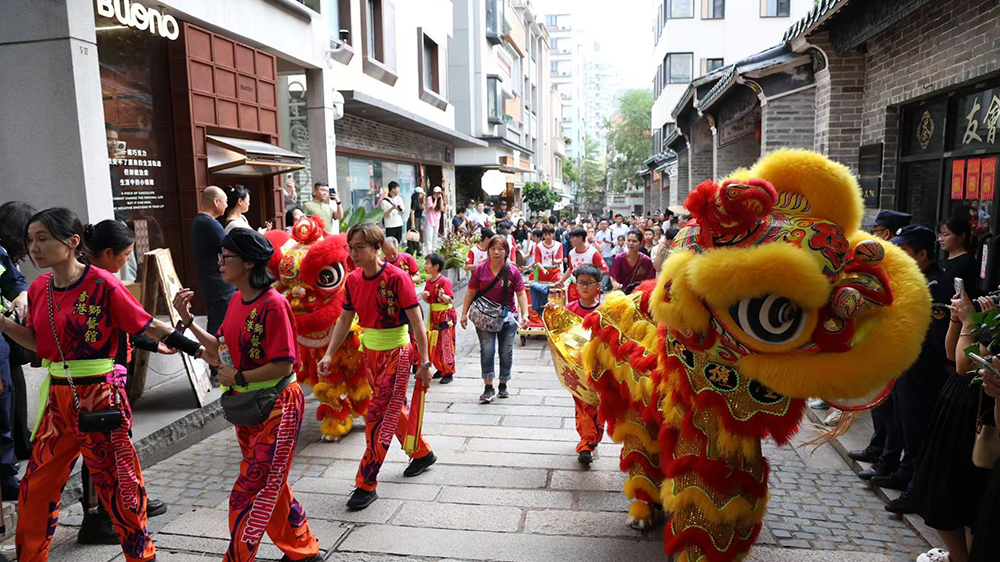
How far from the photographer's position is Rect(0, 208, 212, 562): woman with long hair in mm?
3295

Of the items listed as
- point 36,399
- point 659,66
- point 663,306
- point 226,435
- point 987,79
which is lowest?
point 226,435

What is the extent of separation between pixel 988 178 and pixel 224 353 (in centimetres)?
662

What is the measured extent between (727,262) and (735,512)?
45.7 inches

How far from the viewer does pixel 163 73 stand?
27.6 ft

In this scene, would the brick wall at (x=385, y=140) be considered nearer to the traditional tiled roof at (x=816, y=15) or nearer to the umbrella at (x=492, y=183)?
the umbrella at (x=492, y=183)

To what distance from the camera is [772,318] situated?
273 cm

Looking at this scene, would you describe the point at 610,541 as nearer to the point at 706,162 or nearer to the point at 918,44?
the point at 918,44

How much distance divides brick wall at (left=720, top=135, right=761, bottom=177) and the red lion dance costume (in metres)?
11.5

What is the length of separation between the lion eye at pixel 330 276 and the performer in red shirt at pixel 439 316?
5.33ft

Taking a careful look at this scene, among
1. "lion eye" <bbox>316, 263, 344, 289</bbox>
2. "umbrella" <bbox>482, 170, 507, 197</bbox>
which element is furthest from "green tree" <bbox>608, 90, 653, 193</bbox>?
"lion eye" <bbox>316, 263, 344, 289</bbox>

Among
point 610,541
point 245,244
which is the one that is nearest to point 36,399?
point 245,244

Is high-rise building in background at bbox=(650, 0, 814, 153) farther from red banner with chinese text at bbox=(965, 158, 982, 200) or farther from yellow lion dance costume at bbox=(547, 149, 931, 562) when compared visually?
yellow lion dance costume at bbox=(547, 149, 931, 562)

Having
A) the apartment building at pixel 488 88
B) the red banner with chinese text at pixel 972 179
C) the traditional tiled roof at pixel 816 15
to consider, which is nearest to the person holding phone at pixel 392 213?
the traditional tiled roof at pixel 816 15

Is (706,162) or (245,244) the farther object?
(706,162)
